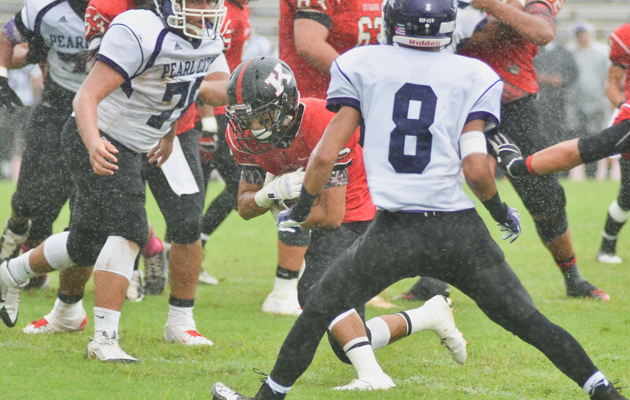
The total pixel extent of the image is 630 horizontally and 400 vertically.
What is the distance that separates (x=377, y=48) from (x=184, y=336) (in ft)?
6.54

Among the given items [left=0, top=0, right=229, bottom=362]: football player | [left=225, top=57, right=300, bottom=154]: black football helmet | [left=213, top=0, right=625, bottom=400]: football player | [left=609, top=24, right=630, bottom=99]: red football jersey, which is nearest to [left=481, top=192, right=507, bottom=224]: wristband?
[left=213, top=0, right=625, bottom=400]: football player

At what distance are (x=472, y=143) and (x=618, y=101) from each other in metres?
3.86

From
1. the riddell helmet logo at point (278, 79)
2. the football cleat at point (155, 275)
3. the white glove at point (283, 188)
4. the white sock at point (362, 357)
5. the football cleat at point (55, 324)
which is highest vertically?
the riddell helmet logo at point (278, 79)

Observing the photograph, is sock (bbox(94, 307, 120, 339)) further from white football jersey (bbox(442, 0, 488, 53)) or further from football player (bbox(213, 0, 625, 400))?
white football jersey (bbox(442, 0, 488, 53))

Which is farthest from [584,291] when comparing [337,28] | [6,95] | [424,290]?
[6,95]

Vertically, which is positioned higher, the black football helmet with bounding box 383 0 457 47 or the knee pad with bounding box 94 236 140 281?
the black football helmet with bounding box 383 0 457 47

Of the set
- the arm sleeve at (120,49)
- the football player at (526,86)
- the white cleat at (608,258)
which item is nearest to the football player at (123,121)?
the arm sleeve at (120,49)

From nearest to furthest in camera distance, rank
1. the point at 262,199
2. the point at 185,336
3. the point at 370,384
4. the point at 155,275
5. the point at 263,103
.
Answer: the point at 370,384, the point at 263,103, the point at 262,199, the point at 185,336, the point at 155,275

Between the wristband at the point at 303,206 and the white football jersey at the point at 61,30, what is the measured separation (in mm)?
2374

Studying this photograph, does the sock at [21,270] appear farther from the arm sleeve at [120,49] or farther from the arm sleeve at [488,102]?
the arm sleeve at [488,102]

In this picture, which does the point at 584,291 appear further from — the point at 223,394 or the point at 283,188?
the point at 223,394

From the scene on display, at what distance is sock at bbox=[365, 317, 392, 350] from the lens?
337 cm

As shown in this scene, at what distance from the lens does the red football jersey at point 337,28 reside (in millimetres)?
4715

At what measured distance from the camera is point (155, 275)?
17.9ft
